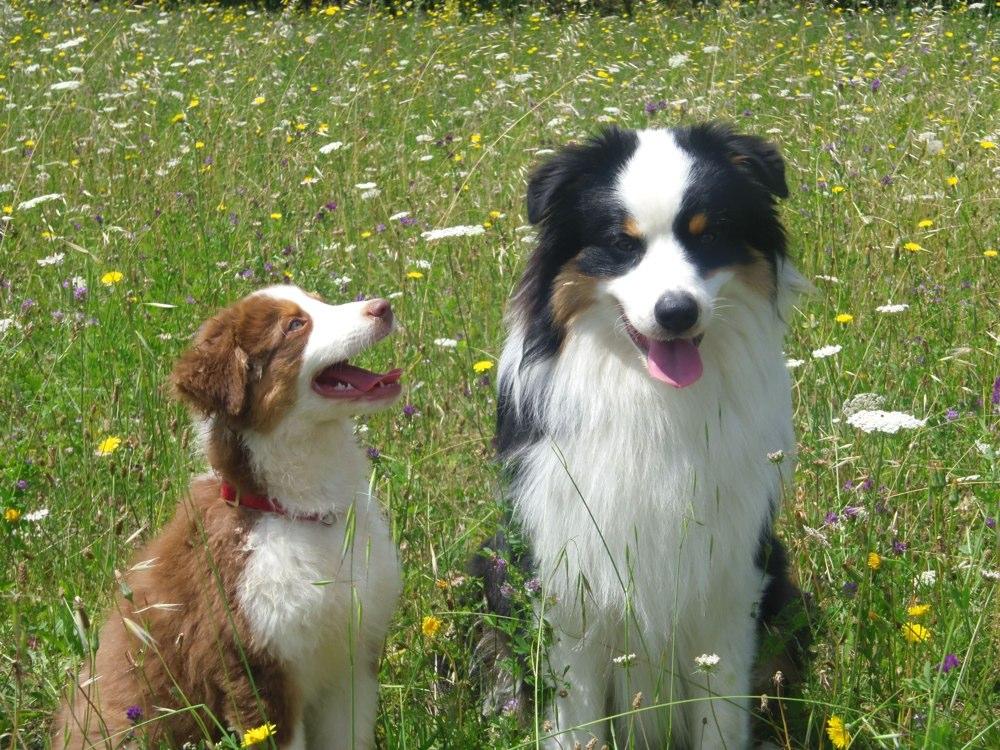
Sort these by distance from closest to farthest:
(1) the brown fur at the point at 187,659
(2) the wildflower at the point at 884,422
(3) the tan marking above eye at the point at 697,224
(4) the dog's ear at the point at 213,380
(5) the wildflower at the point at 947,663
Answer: (5) the wildflower at the point at 947,663, (2) the wildflower at the point at 884,422, (1) the brown fur at the point at 187,659, (4) the dog's ear at the point at 213,380, (3) the tan marking above eye at the point at 697,224

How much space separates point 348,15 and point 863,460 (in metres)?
9.03

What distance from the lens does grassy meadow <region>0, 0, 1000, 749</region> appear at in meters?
2.56

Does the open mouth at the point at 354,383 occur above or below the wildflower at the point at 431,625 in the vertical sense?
above

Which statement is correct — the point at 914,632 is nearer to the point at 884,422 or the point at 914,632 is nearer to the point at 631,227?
the point at 884,422

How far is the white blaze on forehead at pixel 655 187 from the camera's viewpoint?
263cm

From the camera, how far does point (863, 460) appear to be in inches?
125

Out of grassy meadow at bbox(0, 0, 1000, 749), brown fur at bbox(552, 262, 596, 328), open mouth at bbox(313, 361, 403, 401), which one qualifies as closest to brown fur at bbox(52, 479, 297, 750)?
grassy meadow at bbox(0, 0, 1000, 749)

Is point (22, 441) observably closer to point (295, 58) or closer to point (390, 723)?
point (390, 723)

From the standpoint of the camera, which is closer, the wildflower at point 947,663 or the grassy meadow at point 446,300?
the wildflower at point 947,663

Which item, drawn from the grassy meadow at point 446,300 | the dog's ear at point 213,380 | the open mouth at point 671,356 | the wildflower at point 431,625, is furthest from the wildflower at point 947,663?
the dog's ear at point 213,380

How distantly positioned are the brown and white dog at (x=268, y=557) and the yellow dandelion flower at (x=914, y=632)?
1.14 m

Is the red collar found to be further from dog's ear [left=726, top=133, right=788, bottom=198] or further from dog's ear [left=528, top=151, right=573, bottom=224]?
dog's ear [left=726, top=133, right=788, bottom=198]

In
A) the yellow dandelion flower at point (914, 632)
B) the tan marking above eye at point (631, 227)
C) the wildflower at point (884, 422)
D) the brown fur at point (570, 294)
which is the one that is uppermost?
the tan marking above eye at point (631, 227)

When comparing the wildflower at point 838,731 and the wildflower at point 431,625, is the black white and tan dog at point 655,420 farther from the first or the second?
the wildflower at point 838,731
